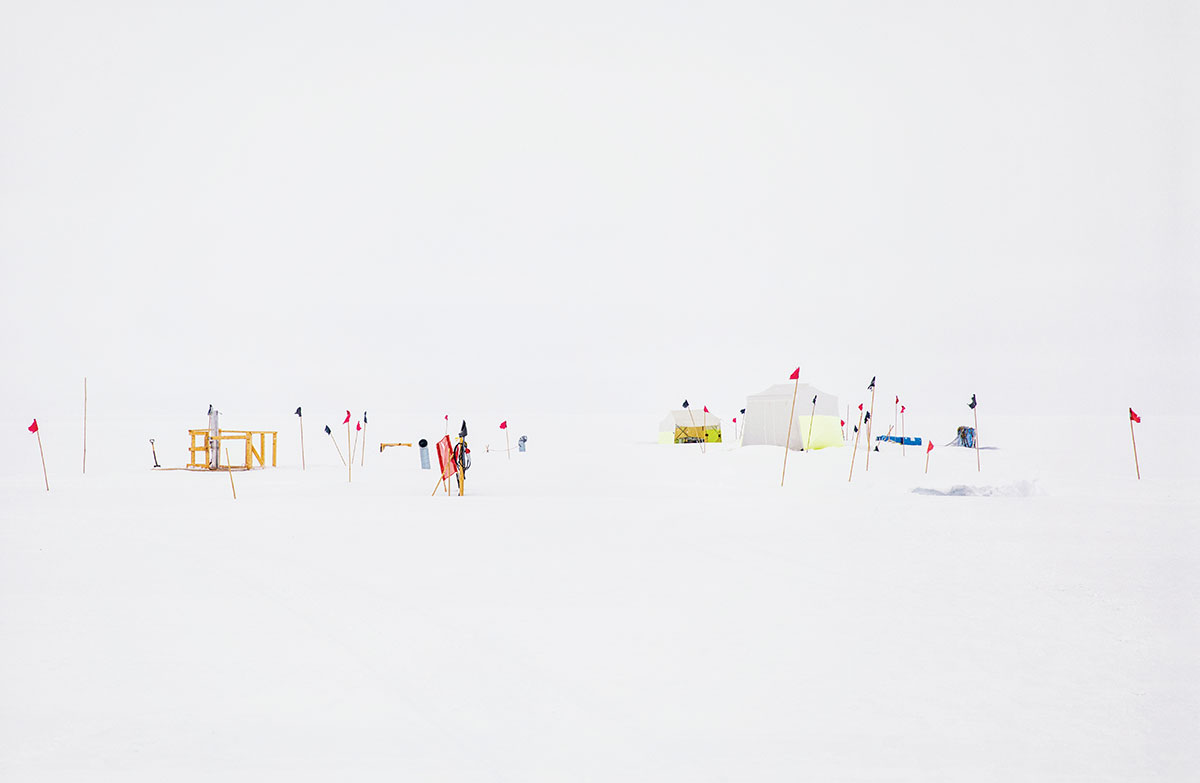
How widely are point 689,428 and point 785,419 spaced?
339 inches

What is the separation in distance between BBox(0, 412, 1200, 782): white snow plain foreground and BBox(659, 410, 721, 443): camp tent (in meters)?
23.7

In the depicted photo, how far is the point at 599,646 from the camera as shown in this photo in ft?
19.2

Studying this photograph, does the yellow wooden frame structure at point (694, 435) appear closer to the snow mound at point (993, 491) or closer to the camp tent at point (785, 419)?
the camp tent at point (785, 419)

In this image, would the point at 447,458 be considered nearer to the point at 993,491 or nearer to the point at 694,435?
the point at 993,491

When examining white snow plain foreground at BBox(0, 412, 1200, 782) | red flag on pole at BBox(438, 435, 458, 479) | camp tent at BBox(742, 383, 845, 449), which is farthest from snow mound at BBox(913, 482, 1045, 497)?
camp tent at BBox(742, 383, 845, 449)

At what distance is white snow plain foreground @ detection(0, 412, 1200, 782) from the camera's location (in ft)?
13.9

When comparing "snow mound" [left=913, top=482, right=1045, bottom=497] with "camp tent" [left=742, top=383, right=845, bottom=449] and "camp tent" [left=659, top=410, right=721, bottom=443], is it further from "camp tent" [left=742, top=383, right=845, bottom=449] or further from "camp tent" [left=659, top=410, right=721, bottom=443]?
"camp tent" [left=659, top=410, right=721, bottom=443]

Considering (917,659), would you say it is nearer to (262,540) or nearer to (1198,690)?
(1198,690)

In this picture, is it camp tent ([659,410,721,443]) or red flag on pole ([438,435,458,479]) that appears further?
camp tent ([659,410,721,443])

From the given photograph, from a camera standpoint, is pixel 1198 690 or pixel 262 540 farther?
pixel 262 540

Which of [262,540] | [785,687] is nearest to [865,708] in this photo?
[785,687]

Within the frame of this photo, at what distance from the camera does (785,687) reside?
5.09 meters

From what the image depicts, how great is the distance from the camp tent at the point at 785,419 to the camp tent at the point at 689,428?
5651 millimetres

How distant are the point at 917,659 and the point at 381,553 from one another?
5669mm
